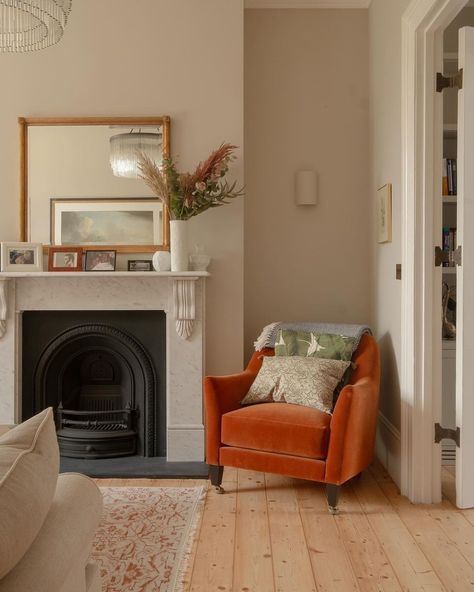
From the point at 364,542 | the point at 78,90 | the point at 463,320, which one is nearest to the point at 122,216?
the point at 78,90

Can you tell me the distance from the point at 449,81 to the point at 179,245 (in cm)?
174

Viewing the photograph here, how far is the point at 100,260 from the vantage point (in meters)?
3.90

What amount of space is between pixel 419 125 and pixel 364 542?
200 cm

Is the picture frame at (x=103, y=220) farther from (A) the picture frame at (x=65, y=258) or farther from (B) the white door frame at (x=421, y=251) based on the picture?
(B) the white door frame at (x=421, y=251)

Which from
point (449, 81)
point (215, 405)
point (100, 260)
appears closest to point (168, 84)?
point (100, 260)

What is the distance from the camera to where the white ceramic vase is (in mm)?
3732

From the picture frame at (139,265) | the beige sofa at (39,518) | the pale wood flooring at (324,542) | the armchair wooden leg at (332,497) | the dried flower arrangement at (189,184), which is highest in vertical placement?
the dried flower arrangement at (189,184)

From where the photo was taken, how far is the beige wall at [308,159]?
14.2 ft

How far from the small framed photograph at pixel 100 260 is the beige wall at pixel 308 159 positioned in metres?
0.99

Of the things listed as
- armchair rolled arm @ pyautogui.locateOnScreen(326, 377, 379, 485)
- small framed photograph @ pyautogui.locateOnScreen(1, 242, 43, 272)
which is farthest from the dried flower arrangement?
armchair rolled arm @ pyautogui.locateOnScreen(326, 377, 379, 485)

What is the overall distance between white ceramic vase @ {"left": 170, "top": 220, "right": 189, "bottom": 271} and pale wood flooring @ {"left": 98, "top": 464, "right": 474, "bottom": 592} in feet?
4.17

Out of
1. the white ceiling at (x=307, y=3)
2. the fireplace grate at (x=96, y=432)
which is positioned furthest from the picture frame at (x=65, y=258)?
the white ceiling at (x=307, y=3)

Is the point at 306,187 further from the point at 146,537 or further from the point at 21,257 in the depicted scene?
the point at 146,537

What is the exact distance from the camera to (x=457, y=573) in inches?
92.4
